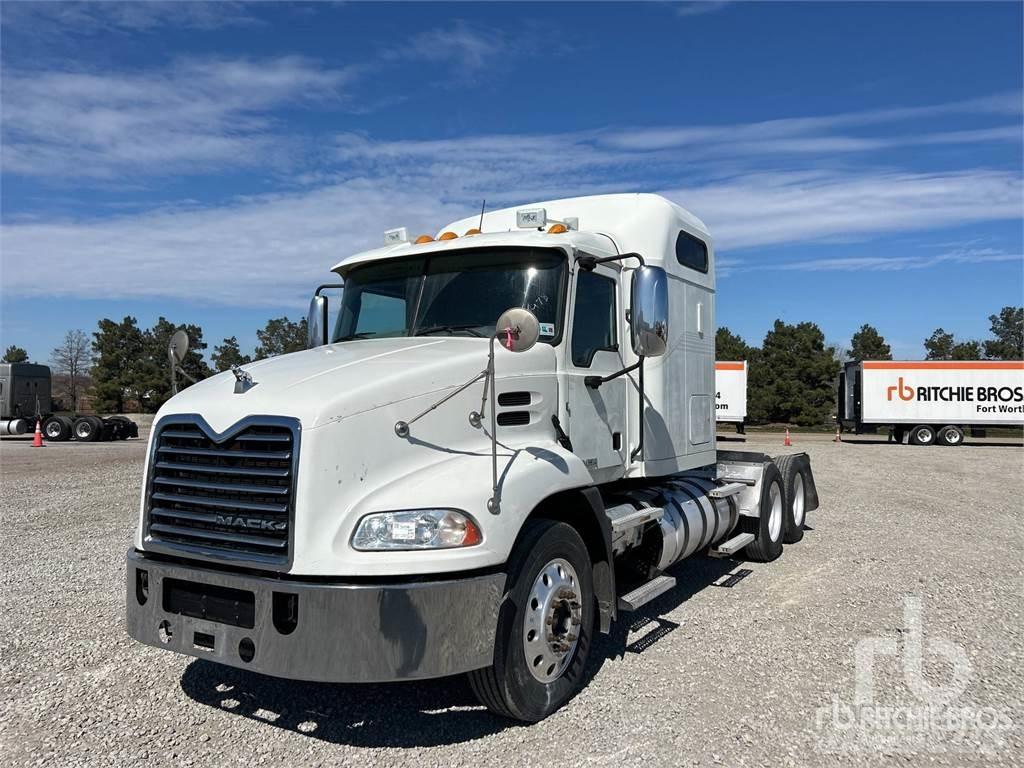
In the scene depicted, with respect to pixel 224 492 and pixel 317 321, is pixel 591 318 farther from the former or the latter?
Result: pixel 224 492

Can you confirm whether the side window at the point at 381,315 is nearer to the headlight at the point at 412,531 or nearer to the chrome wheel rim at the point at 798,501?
the headlight at the point at 412,531

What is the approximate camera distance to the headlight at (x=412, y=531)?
3.47 m

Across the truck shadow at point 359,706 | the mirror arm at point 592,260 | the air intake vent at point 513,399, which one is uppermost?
the mirror arm at point 592,260

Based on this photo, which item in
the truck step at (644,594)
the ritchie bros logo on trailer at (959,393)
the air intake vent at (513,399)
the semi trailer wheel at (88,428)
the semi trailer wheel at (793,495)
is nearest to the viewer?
the air intake vent at (513,399)

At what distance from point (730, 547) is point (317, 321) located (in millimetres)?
4265

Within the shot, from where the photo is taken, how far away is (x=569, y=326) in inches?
189

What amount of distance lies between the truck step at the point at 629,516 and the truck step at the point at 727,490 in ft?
4.63

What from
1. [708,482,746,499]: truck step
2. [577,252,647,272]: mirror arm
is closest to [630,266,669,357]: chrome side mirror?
[577,252,647,272]: mirror arm

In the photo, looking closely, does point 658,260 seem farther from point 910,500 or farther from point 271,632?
point 910,500

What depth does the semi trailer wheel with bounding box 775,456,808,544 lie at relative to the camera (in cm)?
873

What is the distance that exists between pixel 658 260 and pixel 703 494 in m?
2.22

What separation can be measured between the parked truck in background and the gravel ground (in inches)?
924

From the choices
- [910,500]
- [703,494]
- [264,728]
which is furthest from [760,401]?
[264,728]

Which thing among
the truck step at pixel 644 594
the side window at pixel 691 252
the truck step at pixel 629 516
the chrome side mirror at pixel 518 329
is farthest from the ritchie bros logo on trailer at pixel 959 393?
the chrome side mirror at pixel 518 329
